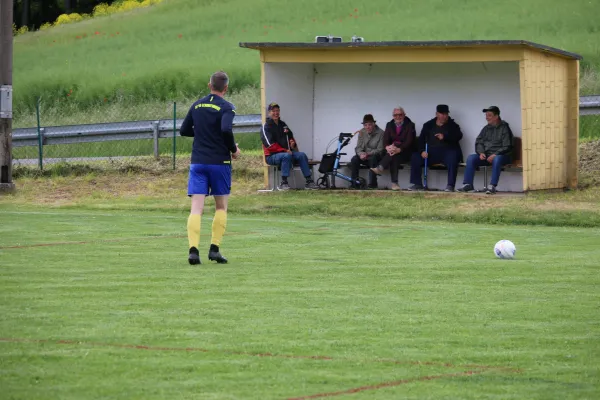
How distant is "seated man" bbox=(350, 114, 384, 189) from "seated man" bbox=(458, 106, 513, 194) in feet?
5.52

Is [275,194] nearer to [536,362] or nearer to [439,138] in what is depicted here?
[439,138]

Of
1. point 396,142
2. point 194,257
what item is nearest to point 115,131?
point 396,142

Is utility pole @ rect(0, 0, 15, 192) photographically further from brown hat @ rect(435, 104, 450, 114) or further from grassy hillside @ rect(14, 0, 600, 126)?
grassy hillside @ rect(14, 0, 600, 126)

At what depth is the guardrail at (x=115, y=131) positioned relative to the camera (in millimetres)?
25531

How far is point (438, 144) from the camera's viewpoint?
21.0 metres

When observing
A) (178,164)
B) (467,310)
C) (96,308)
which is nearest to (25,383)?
(96,308)

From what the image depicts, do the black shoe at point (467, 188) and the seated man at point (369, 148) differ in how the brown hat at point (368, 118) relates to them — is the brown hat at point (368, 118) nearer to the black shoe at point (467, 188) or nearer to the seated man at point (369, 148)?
the seated man at point (369, 148)

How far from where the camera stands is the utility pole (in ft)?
71.8

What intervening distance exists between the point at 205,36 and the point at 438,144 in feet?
121

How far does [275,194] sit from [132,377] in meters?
14.4

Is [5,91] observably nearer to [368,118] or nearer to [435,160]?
[368,118]

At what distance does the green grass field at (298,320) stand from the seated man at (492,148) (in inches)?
237

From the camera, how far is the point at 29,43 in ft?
199

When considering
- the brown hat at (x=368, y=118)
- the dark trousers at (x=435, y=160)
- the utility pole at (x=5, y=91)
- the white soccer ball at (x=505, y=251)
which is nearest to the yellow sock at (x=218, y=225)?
the white soccer ball at (x=505, y=251)
